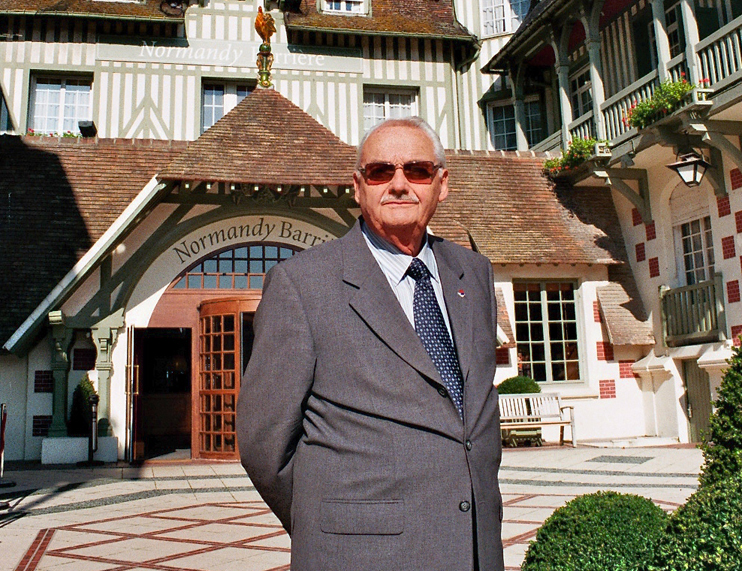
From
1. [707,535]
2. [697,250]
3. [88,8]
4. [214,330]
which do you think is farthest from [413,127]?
[88,8]

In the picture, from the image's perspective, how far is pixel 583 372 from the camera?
12398mm

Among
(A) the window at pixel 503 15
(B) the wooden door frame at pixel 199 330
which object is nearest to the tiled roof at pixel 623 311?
(B) the wooden door frame at pixel 199 330

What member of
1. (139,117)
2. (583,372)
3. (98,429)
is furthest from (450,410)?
(139,117)

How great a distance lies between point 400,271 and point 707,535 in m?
1.39

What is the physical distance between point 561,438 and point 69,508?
7317 mm

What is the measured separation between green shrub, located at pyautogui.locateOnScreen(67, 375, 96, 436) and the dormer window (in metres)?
9.69

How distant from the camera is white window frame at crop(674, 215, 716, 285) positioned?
1112 centimetres

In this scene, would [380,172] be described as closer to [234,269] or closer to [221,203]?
[221,203]

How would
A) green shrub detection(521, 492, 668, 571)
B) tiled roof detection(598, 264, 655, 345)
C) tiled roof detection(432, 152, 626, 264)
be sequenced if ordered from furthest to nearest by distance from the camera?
tiled roof detection(432, 152, 626, 264), tiled roof detection(598, 264, 655, 345), green shrub detection(521, 492, 668, 571)

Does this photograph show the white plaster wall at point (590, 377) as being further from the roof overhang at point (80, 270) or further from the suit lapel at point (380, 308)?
the suit lapel at point (380, 308)

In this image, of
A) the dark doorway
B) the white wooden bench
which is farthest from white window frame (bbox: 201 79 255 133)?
the white wooden bench

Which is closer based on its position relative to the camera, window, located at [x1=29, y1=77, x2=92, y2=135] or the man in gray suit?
the man in gray suit

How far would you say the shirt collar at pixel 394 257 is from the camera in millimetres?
2057

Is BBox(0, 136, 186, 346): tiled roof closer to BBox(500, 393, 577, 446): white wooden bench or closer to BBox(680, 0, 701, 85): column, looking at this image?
BBox(500, 393, 577, 446): white wooden bench
